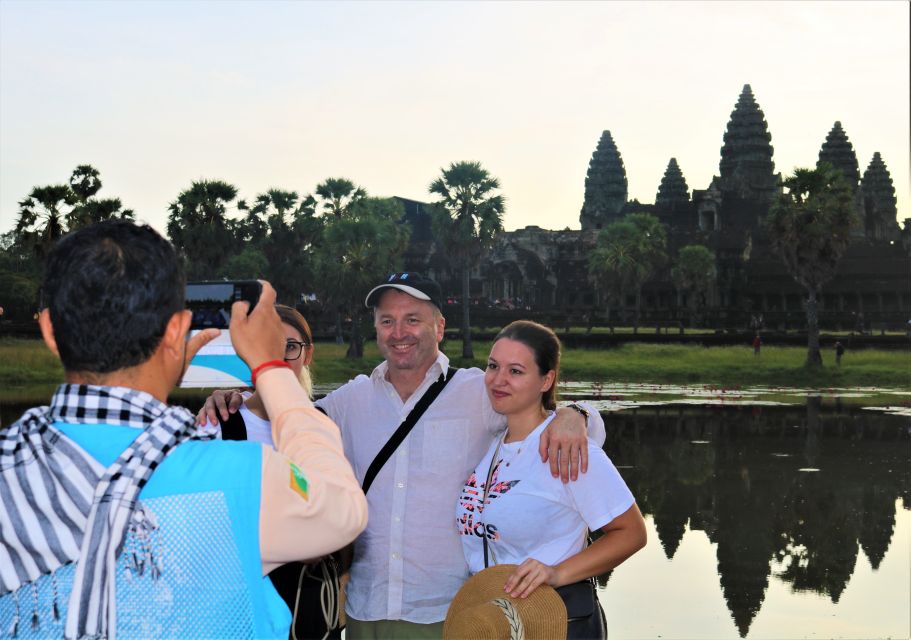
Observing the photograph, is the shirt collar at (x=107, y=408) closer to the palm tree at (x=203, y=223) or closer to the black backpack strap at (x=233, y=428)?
the black backpack strap at (x=233, y=428)

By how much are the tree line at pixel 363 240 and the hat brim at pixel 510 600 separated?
3306 centimetres

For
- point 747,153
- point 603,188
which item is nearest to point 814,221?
point 747,153

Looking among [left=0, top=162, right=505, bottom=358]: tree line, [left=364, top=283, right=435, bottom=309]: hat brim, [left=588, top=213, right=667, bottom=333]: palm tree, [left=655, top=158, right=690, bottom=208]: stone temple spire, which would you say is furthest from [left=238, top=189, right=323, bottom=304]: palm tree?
[left=364, top=283, right=435, bottom=309]: hat brim

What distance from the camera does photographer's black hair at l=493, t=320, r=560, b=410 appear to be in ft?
12.0

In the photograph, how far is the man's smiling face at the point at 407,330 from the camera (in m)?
4.03

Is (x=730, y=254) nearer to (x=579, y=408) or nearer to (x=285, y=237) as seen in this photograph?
(x=285, y=237)

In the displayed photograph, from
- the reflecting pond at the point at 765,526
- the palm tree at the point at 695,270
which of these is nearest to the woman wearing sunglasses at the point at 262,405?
the reflecting pond at the point at 765,526

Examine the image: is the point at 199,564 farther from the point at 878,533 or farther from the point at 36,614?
the point at 878,533

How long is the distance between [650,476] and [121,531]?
51.0 ft

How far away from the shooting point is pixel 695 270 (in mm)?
70188

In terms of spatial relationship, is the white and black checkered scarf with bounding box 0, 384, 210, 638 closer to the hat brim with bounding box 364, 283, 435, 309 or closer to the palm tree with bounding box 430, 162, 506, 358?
the hat brim with bounding box 364, 283, 435, 309

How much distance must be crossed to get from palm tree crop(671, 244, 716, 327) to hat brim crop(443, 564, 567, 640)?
6831 cm

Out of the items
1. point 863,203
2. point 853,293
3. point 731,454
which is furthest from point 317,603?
point 863,203

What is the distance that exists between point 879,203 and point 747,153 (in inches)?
437
